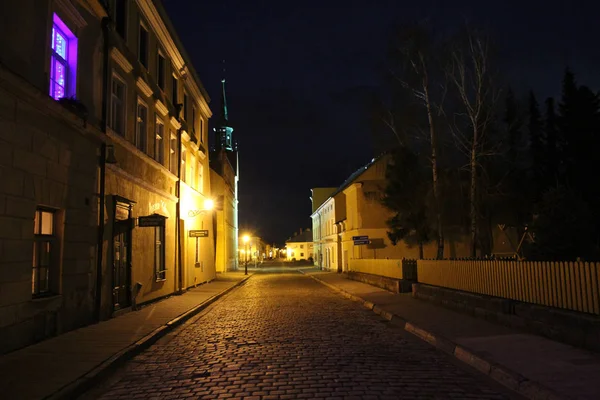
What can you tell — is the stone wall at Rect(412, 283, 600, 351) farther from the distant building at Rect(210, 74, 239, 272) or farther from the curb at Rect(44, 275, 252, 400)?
the distant building at Rect(210, 74, 239, 272)

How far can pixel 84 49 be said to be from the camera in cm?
1187

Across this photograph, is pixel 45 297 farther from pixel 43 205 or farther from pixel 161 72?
pixel 161 72

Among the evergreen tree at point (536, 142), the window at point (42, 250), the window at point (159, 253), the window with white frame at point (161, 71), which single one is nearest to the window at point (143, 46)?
the window with white frame at point (161, 71)

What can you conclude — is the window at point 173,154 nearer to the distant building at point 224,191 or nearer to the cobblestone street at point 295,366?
the cobblestone street at point 295,366

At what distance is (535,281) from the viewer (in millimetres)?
10320

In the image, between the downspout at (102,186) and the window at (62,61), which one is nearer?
the window at (62,61)

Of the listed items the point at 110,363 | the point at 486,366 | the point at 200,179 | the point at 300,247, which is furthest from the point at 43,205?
the point at 300,247

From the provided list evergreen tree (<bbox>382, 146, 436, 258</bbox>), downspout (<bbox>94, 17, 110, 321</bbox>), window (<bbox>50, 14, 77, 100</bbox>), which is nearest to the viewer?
window (<bbox>50, 14, 77, 100</bbox>)

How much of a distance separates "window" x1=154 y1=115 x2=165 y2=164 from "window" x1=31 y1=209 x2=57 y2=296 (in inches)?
325

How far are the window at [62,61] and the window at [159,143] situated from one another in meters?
6.97

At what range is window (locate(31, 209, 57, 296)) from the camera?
32.0 feet

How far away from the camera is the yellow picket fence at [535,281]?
8.65 m

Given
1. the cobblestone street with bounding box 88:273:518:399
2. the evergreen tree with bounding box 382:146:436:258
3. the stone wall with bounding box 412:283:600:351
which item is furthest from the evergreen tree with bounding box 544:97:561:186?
the cobblestone street with bounding box 88:273:518:399

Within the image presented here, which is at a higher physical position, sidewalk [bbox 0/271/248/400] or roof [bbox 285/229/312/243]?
roof [bbox 285/229/312/243]
